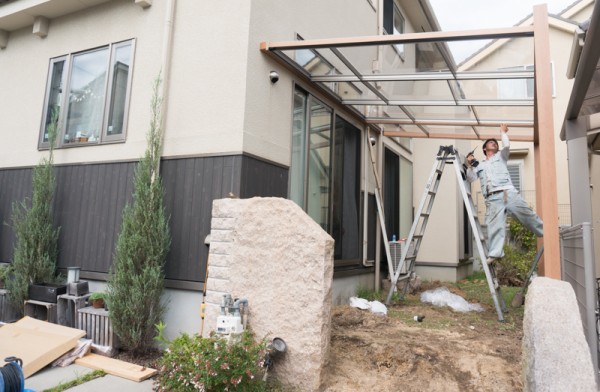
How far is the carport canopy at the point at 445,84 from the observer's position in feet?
10.6

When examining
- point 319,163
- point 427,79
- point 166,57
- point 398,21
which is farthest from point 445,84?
point 398,21

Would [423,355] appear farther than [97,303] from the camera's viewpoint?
No

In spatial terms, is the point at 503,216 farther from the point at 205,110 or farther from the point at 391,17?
the point at 391,17

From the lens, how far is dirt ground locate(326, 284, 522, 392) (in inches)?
117

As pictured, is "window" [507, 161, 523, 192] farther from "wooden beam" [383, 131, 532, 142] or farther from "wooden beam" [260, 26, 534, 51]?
"wooden beam" [260, 26, 534, 51]

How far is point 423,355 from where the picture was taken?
3344 mm

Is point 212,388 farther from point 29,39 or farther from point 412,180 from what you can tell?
point 412,180

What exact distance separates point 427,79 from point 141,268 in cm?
372

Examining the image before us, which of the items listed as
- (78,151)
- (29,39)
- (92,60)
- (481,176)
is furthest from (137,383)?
(29,39)

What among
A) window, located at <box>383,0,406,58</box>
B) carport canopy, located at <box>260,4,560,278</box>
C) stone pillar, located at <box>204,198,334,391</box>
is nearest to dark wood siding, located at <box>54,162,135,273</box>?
stone pillar, located at <box>204,198,334,391</box>

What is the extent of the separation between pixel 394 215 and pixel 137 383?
6.09 meters

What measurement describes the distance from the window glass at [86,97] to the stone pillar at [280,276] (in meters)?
2.79

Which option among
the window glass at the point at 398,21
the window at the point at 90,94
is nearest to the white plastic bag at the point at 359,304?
the window at the point at 90,94

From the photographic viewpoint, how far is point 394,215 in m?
8.27
